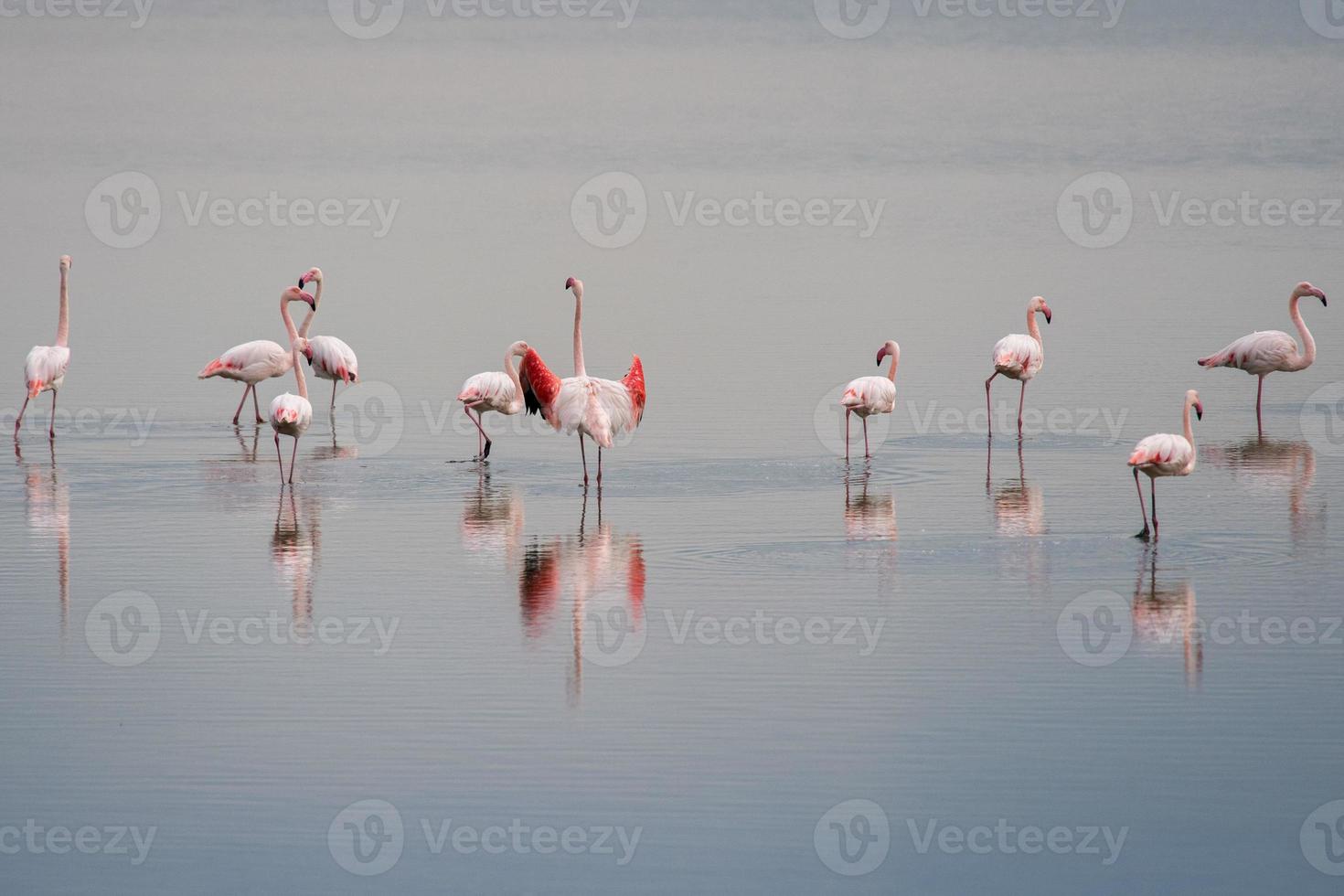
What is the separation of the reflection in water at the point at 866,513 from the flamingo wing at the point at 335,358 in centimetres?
631

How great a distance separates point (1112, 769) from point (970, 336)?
681 inches

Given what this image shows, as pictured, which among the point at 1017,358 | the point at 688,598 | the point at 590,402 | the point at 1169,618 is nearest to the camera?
the point at 1169,618

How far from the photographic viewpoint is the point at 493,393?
16.2m

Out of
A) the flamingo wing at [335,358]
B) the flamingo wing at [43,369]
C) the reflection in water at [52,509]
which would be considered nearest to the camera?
the reflection in water at [52,509]

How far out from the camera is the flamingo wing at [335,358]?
18984mm

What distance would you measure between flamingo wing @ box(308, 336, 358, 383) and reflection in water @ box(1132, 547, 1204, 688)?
33.0 ft

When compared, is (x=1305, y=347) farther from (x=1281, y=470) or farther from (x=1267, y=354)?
(x=1281, y=470)

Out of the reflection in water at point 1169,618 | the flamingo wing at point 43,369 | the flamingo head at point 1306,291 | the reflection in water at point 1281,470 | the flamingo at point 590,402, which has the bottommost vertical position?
the reflection in water at point 1169,618

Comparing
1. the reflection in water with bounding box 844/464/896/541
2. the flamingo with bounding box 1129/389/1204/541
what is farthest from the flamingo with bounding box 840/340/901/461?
the flamingo with bounding box 1129/389/1204/541

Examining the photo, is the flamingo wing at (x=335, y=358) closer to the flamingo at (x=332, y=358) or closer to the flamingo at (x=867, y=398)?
the flamingo at (x=332, y=358)

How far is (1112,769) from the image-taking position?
25.0 ft

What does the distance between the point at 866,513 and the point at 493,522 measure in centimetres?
246

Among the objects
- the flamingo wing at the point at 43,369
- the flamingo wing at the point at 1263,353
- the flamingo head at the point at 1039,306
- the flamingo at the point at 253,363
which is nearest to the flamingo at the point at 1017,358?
the flamingo head at the point at 1039,306

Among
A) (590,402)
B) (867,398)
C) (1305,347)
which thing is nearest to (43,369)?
(590,402)
